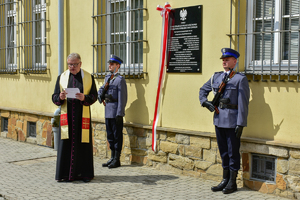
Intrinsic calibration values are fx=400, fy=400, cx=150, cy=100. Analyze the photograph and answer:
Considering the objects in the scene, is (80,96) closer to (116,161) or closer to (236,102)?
(116,161)

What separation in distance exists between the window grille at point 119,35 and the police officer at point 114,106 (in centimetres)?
43

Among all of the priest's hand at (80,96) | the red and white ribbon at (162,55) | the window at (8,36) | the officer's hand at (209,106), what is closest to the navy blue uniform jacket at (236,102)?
the officer's hand at (209,106)

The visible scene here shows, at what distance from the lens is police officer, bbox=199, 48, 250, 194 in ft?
18.0

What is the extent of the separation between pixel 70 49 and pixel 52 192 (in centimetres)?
438

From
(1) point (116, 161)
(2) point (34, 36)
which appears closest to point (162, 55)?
(1) point (116, 161)

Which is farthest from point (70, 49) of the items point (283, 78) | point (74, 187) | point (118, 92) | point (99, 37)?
point (283, 78)

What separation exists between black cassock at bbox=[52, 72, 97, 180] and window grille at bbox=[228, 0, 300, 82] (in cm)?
252

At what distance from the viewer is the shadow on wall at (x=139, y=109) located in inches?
296

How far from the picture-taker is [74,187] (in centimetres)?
599

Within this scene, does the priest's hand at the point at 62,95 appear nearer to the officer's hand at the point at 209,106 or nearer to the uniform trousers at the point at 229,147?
the officer's hand at the point at 209,106

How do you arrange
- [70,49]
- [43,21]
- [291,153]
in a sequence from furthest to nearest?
[43,21]
[70,49]
[291,153]

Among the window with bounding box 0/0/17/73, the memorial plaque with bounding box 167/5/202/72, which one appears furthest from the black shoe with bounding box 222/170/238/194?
the window with bounding box 0/0/17/73

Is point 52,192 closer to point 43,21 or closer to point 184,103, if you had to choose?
point 184,103

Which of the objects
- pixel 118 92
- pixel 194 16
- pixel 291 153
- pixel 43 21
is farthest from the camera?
pixel 43 21
